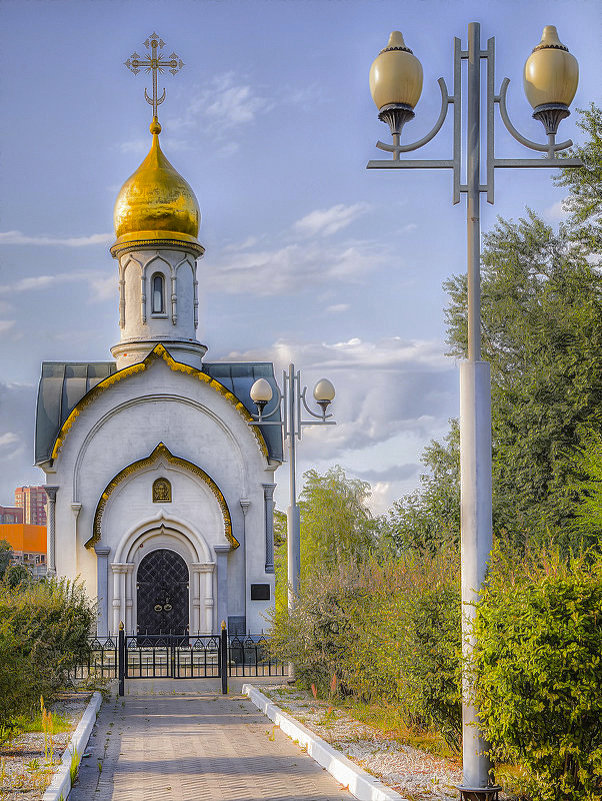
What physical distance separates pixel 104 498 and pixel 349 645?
1171 centimetres

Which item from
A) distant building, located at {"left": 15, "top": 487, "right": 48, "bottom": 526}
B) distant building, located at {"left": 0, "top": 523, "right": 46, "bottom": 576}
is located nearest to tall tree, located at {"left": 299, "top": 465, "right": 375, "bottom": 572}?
distant building, located at {"left": 0, "top": 523, "right": 46, "bottom": 576}

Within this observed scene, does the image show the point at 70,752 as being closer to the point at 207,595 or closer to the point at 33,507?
the point at 207,595

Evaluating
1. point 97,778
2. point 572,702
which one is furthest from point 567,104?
point 97,778

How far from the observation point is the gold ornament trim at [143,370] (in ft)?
82.2

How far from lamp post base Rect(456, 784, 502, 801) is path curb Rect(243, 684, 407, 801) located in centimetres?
45

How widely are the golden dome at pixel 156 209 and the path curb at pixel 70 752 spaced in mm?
14338

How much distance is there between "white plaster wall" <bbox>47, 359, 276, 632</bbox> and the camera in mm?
A: 24875

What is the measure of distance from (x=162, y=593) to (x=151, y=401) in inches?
181

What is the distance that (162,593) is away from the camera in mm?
→ 24828

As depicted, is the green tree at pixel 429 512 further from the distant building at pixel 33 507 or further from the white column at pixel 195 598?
the distant building at pixel 33 507

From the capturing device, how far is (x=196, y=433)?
2561cm

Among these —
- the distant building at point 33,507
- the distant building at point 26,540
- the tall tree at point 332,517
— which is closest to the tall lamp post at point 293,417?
the tall tree at point 332,517

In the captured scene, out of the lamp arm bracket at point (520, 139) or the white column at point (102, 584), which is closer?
the lamp arm bracket at point (520, 139)

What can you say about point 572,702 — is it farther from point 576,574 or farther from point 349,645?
point 349,645
